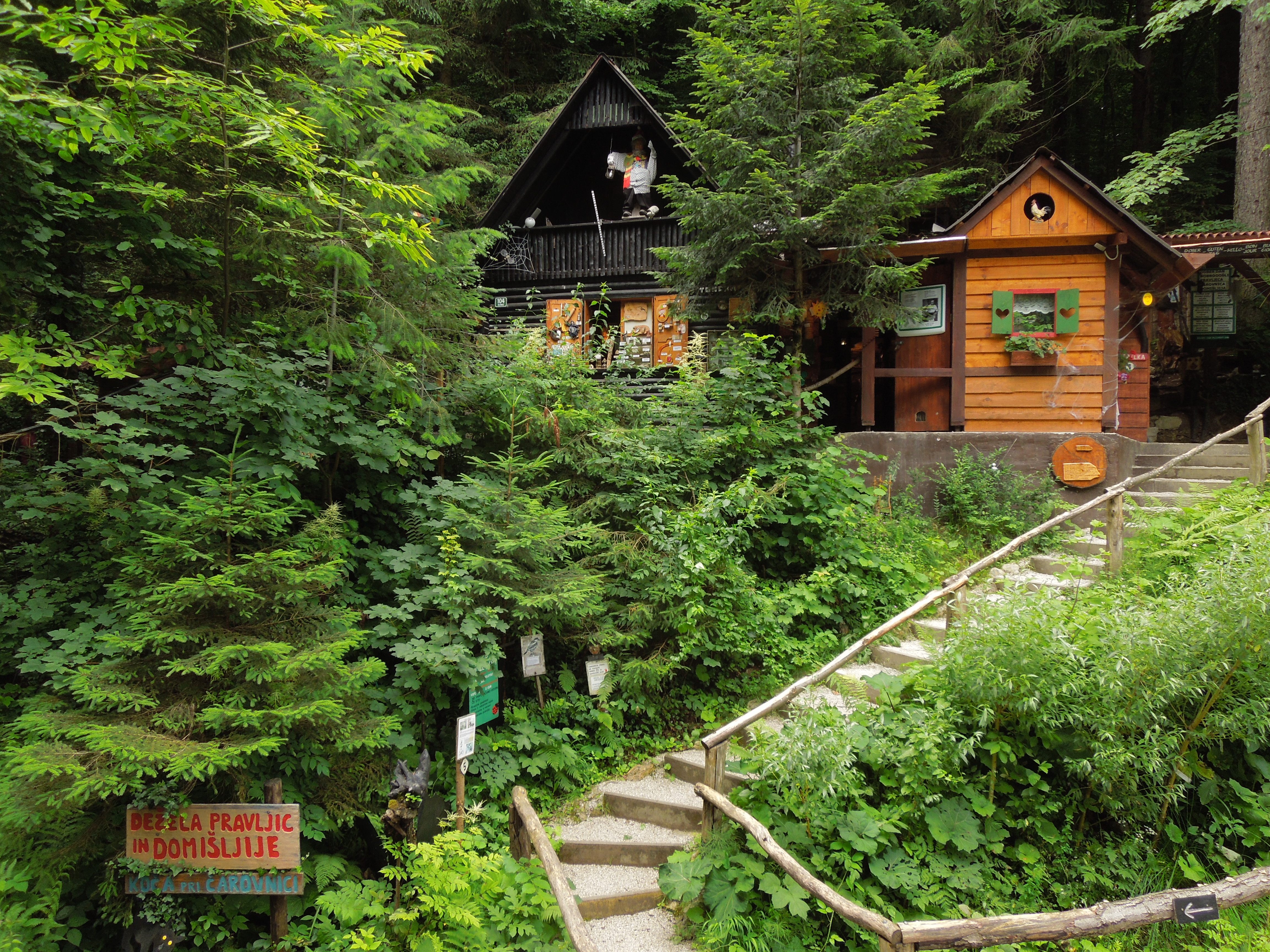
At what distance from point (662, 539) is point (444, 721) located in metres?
2.49

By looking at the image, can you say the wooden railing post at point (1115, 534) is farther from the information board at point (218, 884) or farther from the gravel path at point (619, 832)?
the information board at point (218, 884)

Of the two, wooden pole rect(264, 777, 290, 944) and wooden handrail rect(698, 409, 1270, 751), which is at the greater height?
wooden handrail rect(698, 409, 1270, 751)

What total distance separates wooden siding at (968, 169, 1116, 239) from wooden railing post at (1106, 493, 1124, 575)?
480 cm

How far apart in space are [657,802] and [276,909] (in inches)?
107

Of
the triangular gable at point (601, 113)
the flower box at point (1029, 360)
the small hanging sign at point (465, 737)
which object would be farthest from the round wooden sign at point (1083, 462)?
the small hanging sign at point (465, 737)

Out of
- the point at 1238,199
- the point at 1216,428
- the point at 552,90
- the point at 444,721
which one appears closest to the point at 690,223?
the point at 444,721

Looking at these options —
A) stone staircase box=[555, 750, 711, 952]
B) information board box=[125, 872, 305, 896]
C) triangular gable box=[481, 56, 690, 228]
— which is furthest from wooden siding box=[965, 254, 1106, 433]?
information board box=[125, 872, 305, 896]

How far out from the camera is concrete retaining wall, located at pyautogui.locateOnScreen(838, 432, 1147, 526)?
31.2ft

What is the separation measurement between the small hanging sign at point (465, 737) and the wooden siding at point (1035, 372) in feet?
29.9

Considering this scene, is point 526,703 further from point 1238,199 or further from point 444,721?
point 1238,199

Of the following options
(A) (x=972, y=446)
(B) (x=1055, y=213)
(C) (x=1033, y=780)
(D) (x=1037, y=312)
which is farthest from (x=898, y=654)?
(B) (x=1055, y=213)

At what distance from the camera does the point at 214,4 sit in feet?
14.6

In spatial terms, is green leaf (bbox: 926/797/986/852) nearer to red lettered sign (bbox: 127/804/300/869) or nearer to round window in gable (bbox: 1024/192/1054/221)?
red lettered sign (bbox: 127/804/300/869)

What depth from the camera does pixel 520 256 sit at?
45.2 feet
